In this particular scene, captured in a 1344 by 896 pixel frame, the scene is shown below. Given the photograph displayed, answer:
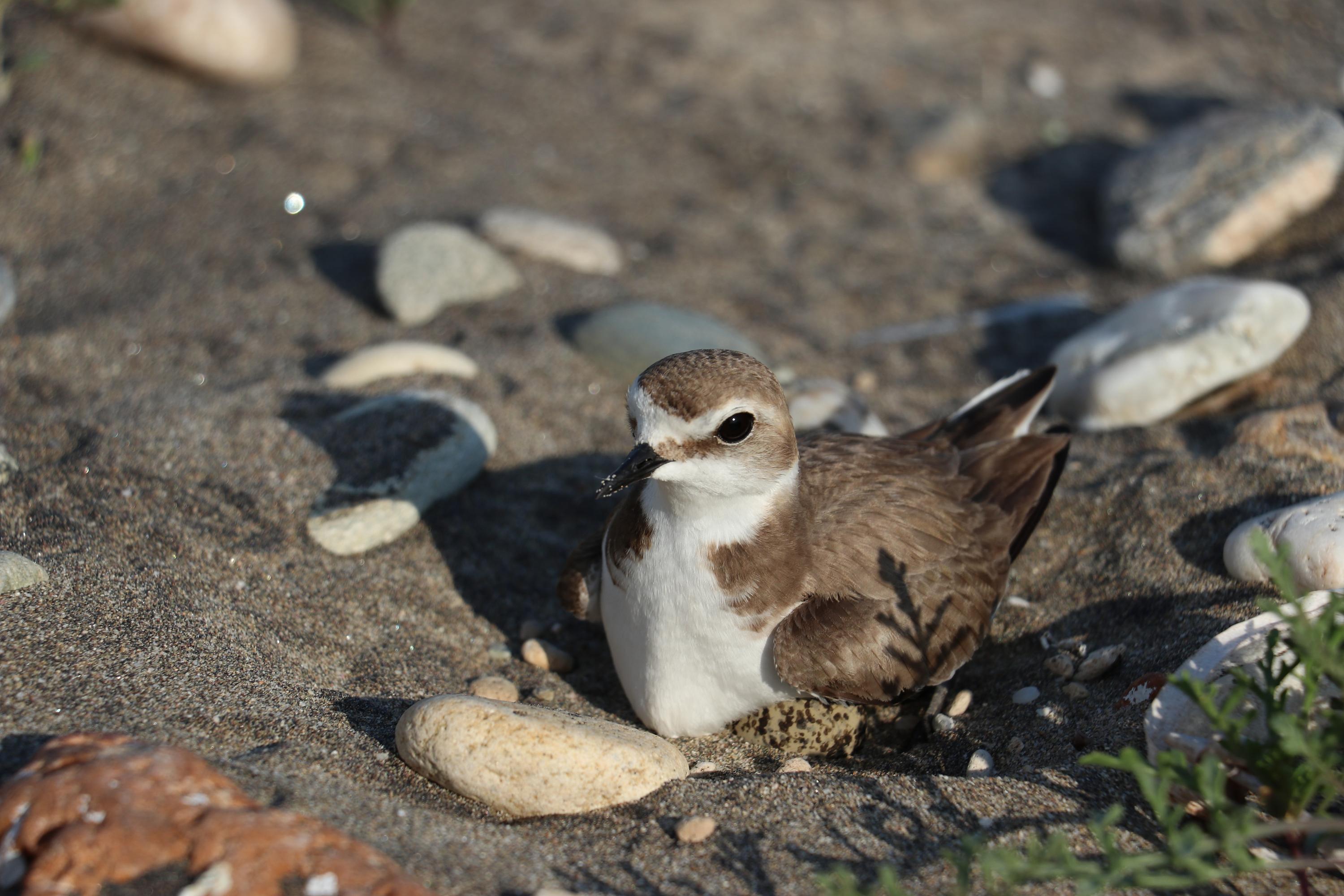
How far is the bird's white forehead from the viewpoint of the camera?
3490mm

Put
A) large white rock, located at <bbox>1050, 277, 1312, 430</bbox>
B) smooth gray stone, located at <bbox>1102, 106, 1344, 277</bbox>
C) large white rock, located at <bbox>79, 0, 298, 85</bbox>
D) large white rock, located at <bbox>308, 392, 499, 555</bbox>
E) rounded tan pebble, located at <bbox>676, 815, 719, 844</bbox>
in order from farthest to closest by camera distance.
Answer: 1. large white rock, located at <bbox>79, 0, 298, 85</bbox>
2. smooth gray stone, located at <bbox>1102, 106, 1344, 277</bbox>
3. large white rock, located at <bbox>1050, 277, 1312, 430</bbox>
4. large white rock, located at <bbox>308, 392, 499, 555</bbox>
5. rounded tan pebble, located at <bbox>676, 815, 719, 844</bbox>

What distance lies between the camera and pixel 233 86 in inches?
308

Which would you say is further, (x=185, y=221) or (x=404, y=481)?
(x=185, y=221)

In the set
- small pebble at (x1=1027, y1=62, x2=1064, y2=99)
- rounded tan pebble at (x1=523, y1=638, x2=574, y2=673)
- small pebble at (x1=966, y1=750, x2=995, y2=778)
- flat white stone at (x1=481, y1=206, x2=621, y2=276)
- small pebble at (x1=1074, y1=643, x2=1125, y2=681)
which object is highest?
small pebble at (x1=1027, y1=62, x2=1064, y2=99)

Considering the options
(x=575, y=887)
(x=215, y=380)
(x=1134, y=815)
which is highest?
(x=1134, y=815)

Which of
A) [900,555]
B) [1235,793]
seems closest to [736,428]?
[900,555]

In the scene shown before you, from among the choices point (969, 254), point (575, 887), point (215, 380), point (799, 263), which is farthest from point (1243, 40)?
point (575, 887)

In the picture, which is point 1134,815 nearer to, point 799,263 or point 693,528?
point 693,528

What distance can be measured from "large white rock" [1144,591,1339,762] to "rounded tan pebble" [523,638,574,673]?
2150 millimetres

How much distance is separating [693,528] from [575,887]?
3.95 feet

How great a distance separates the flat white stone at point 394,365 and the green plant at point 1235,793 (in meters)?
3.58

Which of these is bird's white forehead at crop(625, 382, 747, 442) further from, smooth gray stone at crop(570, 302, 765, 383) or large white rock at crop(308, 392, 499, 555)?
smooth gray stone at crop(570, 302, 765, 383)

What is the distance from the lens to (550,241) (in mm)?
6883

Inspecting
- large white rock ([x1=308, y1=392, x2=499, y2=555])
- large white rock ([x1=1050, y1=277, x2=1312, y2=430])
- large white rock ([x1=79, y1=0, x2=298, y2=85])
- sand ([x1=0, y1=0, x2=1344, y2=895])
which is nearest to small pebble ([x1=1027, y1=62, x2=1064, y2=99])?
sand ([x1=0, y1=0, x2=1344, y2=895])
